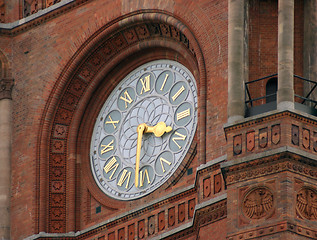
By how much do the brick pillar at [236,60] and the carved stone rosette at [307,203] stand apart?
6.57 ft

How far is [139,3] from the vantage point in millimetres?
43312

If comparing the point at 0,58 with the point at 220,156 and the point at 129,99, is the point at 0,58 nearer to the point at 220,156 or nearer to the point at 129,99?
the point at 129,99

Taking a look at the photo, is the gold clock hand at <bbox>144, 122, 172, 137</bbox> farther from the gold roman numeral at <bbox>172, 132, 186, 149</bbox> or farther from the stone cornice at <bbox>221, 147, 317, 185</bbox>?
the stone cornice at <bbox>221, 147, 317, 185</bbox>

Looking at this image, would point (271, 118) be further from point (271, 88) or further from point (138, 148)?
point (138, 148)

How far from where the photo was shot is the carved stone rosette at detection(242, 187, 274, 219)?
3781 centimetres

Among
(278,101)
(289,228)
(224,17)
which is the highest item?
(224,17)

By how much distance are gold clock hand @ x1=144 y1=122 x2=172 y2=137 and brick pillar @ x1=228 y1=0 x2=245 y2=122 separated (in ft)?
11.7

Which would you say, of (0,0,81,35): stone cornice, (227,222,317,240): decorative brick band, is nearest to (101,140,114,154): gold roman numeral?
(0,0,81,35): stone cornice

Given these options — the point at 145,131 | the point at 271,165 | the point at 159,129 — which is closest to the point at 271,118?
the point at 271,165

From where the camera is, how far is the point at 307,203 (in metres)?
38.0

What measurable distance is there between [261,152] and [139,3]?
651 cm

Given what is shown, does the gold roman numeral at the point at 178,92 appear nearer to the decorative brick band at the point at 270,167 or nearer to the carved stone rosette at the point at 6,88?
the carved stone rosette at the point at 6,88

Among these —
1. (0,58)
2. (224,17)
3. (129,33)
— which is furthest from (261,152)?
(0,58)

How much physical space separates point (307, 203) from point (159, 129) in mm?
5630
